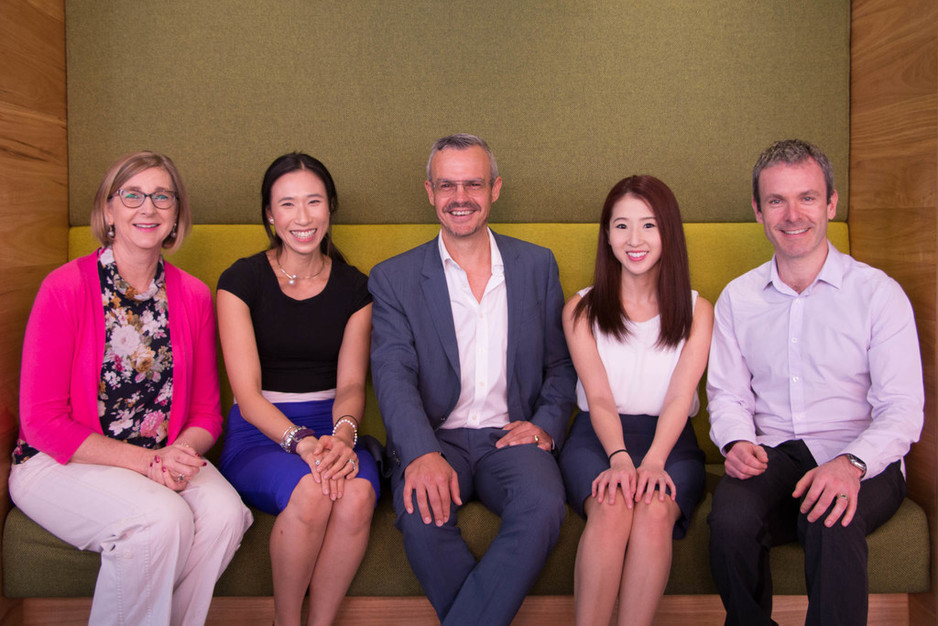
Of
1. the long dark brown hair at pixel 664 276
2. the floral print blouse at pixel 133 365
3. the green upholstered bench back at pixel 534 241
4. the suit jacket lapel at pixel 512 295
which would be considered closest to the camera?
the floral print blouse at pixel 133 365

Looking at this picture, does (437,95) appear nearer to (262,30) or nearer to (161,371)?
(262,30)

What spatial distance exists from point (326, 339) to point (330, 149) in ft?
2.61

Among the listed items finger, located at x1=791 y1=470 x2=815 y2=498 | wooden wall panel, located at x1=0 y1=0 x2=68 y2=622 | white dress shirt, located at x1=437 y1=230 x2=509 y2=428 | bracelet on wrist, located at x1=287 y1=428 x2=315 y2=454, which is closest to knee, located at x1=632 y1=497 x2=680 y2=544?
finger, located at x1=791 y1=470 x2=815 y2=498

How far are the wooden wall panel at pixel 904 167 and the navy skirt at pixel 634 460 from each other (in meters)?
0.67

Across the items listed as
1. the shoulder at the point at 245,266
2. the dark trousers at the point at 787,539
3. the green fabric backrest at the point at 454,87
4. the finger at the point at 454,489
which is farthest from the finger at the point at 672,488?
the shoulder at the point at 245,266

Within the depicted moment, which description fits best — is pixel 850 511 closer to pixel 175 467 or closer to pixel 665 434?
pixel 665 434

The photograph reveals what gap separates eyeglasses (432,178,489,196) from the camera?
2.25 metres

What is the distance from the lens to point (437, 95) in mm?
2709

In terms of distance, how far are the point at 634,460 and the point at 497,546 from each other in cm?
49

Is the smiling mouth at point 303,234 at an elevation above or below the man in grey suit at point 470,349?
above

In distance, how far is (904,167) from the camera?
2.30 meters

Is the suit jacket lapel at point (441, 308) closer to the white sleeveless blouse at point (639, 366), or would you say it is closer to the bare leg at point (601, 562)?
the white sleeveless blouse at point (639, 366)

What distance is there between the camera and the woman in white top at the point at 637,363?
6.41ft

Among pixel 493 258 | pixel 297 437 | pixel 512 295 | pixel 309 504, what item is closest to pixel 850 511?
pixel 512 295
